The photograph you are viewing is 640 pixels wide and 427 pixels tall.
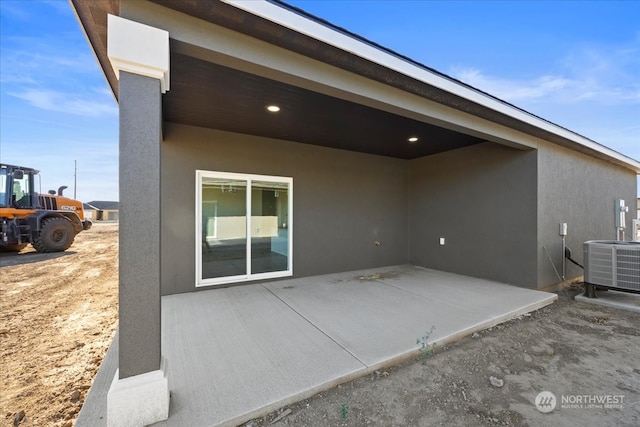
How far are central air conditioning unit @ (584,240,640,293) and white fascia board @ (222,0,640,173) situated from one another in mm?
2109

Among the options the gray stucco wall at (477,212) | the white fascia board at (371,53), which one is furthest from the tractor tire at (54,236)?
the gray stucco wall at (477,212)

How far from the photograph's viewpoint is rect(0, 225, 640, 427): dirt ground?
181cm

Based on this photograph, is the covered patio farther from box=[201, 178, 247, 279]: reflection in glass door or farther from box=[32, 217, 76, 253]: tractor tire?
box=[32, 217, 76, 253]: tractor tire

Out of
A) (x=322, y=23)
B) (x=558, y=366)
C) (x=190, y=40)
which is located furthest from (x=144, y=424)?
(x=558, y=366)

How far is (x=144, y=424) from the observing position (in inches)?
63.1

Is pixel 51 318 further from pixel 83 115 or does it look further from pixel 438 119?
pixel 83 115

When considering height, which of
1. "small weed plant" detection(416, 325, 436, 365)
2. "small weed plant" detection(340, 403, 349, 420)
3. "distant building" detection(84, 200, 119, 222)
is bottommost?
"small weed plant" detection(340, 403, 349, 420)

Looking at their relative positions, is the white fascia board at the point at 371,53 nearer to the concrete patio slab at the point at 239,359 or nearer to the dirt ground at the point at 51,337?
the concrete patio slab at the point at 239,359

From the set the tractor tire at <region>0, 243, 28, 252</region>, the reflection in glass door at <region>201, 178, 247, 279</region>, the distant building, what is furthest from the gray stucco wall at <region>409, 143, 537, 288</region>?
the distant building

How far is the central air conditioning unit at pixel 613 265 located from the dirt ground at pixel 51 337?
669cm

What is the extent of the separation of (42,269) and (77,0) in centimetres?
731

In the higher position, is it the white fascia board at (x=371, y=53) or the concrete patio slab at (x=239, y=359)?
the white fascia board at (x=371, y=53)

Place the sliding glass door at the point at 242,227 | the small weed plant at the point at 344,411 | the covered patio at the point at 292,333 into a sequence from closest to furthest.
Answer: the small weed plant at the point at 344,411, the covered patio at the point at 292,333, the sliding glass door at the point at 242,227

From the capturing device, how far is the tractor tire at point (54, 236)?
796 cm
